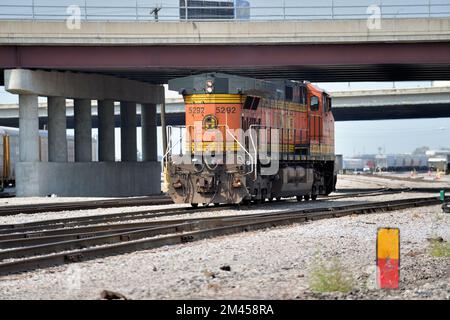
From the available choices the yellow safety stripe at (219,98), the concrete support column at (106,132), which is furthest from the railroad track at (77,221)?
the concrete support column at (106,132)

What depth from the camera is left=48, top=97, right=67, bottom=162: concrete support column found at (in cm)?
3656

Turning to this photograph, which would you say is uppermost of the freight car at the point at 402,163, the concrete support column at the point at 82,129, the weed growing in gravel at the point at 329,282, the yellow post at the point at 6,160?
the concrete support column at the point at 82,129

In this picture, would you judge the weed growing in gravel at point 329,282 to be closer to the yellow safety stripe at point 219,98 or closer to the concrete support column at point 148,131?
the yellow safety stripe at point 219,98

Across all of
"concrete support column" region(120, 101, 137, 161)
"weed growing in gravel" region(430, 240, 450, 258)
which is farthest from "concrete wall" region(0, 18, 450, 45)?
"weed growing in gravel" region(430, 240, 450, 258)

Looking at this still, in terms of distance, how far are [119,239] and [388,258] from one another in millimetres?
6361

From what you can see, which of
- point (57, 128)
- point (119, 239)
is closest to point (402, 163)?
point (57, 128)

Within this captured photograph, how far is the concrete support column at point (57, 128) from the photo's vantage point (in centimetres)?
3656

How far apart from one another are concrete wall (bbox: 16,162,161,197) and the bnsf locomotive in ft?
42.0

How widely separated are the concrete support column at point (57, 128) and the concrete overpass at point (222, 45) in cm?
257

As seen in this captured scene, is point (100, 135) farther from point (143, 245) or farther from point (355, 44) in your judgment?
point (143, 245)

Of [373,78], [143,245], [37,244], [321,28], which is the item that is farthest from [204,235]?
[373,78]

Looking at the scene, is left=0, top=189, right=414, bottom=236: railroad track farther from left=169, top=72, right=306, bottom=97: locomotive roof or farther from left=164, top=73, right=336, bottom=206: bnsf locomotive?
left=169, top=72, right=306, bottom=97: locomotive roof

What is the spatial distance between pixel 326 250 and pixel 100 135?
30.3 meters

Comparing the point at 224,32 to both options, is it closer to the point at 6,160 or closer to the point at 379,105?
the point at 6,160
